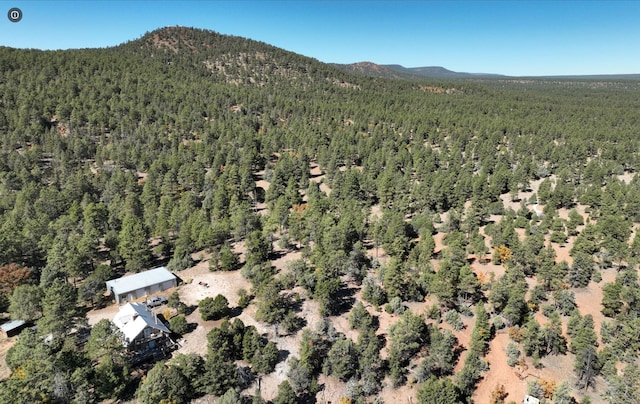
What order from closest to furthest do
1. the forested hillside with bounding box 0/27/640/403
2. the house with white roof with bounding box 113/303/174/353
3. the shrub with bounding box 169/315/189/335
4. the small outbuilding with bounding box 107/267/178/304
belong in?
the forested hillside with bounding box 0/27/640/403
the house with white roof with bounding box 113/303/174/353
the shrub with bounding box 169/315/189/335
the small outbuilding with bounding box 107/267/178/304

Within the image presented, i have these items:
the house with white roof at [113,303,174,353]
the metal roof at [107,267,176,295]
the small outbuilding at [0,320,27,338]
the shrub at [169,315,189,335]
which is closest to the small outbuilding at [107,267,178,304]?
the metal roof at [107,267,176,295]

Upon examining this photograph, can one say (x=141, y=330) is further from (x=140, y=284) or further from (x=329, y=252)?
(x=329, y=252)

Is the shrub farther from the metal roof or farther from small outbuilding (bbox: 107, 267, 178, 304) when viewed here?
the metal roof

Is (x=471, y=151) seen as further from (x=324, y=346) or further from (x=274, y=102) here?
(x=324, y=346)

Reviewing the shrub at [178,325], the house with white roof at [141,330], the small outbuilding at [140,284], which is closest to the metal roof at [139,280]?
the small outbuilding at [140,284]

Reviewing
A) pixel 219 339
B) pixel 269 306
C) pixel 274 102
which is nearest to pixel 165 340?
pixel 219 339

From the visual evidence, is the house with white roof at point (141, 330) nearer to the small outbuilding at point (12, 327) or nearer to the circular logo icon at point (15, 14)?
the small outbuilding at point (12, 327)

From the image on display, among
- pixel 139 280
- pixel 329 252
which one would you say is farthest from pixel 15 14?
pixel 329 252
